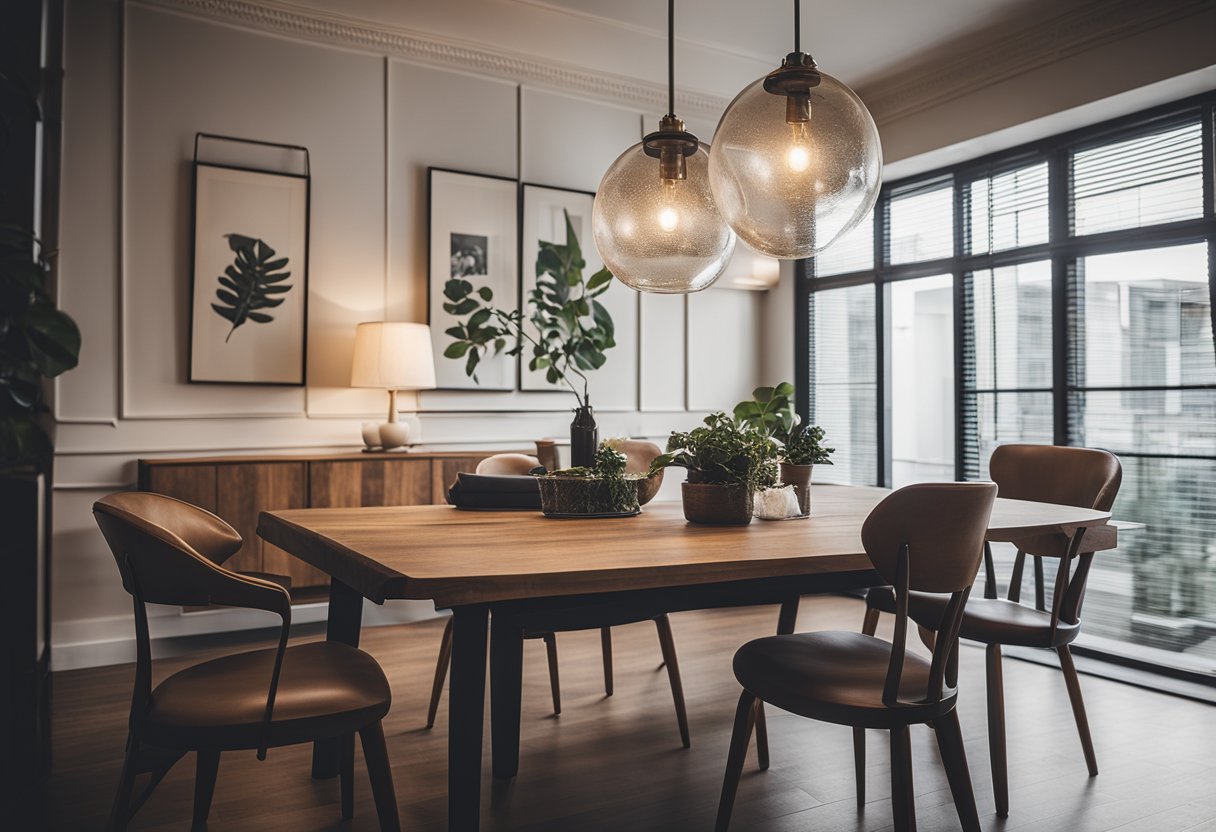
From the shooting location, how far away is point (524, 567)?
1.47 m

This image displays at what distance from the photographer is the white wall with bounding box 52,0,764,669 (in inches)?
148

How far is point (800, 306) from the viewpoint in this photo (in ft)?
18.7

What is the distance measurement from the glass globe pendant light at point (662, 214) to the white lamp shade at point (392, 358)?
6.22 feet

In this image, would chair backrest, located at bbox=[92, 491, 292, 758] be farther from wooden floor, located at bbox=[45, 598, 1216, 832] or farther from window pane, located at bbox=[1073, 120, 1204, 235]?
window pane, located at bbox=[1073, 120, 1204, 235]

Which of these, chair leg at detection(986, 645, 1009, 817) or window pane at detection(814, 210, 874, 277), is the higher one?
window pane at detection(814, 210, 874, 277)

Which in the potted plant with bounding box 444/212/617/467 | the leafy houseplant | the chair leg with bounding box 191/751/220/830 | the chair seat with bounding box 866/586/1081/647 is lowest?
the chair leg with bounding box 191/751/220/830

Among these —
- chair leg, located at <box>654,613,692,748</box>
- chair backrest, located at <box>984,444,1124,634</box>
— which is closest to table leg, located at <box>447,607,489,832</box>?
chair leg, located at <box>654,613,692,748</box>

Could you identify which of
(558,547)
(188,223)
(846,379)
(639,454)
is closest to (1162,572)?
(846,379)

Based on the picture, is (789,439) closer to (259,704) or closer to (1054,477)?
(1054,477)

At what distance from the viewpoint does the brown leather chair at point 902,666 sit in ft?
5.25

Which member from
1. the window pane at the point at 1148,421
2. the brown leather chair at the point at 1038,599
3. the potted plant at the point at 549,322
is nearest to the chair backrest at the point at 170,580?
the brown leather chair at the point at 1038,599

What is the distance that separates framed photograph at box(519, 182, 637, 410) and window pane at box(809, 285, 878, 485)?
49.5 inches

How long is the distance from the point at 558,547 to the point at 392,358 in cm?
251

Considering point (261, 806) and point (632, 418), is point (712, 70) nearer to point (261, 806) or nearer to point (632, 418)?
point (632, 418)
